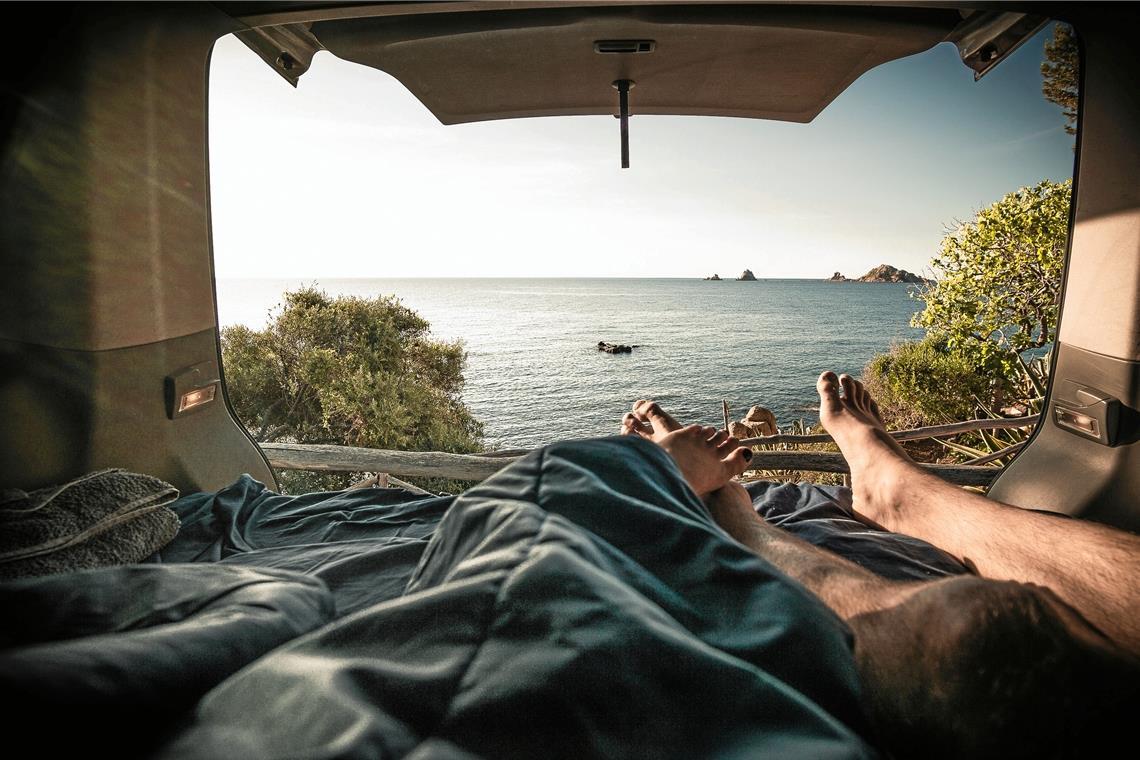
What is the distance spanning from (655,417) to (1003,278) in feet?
21.8

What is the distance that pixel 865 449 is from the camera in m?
1.62

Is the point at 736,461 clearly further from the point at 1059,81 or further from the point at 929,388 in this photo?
the point at 929,388

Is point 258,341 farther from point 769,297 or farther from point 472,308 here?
point 769,297

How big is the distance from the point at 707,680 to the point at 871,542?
929mm

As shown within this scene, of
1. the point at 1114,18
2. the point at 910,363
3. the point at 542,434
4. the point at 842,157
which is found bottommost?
the point at 542,434

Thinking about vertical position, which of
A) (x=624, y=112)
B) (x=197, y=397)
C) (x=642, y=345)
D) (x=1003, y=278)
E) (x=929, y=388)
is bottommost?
(x=642, y=345)

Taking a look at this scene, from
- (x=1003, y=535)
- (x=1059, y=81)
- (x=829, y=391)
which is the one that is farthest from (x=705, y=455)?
(x=1059, y=81)

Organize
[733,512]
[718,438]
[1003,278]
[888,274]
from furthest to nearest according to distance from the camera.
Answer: [888,274]
[1003,278]
[718,438]
[733,512]

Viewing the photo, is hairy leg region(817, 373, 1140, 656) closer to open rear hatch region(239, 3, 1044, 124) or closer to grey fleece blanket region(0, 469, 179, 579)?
open rear hatch region(239, 3, 1044, 124)

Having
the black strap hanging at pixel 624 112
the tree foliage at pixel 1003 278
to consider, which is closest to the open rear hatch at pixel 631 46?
the black strap hanging at pixel 624 112

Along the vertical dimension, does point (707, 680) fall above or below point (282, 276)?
below

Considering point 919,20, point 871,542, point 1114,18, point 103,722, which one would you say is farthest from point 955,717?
point 1114,18

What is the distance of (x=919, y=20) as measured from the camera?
1.59 meters

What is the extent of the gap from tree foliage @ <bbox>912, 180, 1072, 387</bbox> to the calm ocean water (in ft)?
8.93
